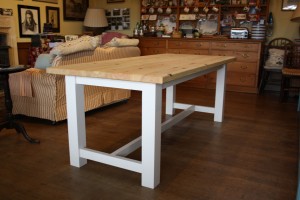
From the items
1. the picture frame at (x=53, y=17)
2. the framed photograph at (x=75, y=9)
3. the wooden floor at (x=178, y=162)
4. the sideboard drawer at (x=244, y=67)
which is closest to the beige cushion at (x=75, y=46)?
the wooden floor at (x=178, y=162)

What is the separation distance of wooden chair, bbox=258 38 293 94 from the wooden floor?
1376mm

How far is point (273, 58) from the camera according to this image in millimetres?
4867

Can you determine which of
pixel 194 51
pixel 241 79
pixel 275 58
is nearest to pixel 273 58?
pixel 275 58

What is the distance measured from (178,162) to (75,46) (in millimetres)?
1601

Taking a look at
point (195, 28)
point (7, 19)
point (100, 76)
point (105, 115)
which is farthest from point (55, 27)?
point (100, 76)

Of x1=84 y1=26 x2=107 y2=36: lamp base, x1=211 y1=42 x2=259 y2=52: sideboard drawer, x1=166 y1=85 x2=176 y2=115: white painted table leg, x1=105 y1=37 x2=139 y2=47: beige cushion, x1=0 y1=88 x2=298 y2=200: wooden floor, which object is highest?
x1=84 y1=26 x2=107 y2=36: lamp base

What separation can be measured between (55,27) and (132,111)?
9.99 ft

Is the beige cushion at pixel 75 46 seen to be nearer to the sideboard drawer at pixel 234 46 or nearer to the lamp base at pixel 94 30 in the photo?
the sideboard drawer at pixel 234 46

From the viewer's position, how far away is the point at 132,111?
369cm

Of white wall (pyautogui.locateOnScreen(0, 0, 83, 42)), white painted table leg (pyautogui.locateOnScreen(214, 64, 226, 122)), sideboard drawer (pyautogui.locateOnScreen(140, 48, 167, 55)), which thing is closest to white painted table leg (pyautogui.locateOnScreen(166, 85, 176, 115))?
white painted table leg (pyautogui.locateOnScreen(214, 64, 226, 122))

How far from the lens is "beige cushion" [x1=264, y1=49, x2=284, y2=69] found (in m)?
4.80

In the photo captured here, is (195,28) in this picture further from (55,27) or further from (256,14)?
(55,27)

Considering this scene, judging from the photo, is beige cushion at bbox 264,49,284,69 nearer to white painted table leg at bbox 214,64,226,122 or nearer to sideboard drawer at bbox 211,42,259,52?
sideboard drawer at bbox 211,42,259,52

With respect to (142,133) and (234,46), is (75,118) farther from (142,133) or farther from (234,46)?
(234,46)
